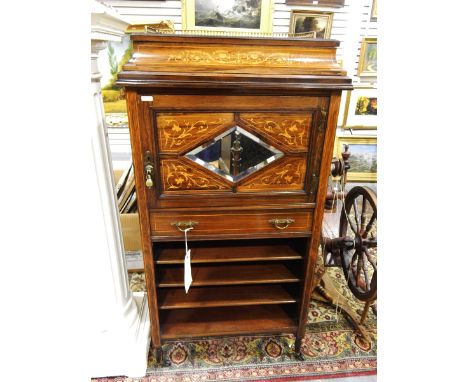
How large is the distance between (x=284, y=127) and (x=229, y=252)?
2.10 feet

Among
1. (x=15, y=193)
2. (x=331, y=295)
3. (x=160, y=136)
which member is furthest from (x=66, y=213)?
(x=331, y=295)

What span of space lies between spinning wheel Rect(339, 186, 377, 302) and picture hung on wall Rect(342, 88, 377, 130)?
48.8 inches

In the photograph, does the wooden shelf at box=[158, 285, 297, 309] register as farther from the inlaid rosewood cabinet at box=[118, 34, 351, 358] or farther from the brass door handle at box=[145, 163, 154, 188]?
the brass door handle at box=[145, 163, 154, 188]

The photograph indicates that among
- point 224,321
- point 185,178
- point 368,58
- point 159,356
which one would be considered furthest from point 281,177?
point 368,58

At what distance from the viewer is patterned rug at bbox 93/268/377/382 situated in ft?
4.61

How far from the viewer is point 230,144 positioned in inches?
41.1

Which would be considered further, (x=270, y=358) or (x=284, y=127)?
(x=270, y=358)

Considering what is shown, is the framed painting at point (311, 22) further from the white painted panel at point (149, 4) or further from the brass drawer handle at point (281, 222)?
the brass drawer handle at point (281, 222)

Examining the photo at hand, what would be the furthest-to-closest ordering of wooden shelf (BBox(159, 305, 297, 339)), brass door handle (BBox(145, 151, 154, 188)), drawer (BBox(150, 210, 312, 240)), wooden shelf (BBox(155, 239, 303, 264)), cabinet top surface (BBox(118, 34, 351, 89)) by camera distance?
wooden shelf (BBox(159, 305, 297, 339)) → wooden shelf (BBox(155, 239, 303, 264)) → drawer (BBox(150, 210, 312, 240)) → brass door handle (BBox(145, 151, 154, 188)) → cabinet top surface (BBox(118, 34, 351, 89))

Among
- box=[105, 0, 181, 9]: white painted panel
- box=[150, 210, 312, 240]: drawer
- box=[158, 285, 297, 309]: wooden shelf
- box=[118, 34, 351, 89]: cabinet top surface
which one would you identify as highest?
box=[105, 0, 181, 9]: white painted panel

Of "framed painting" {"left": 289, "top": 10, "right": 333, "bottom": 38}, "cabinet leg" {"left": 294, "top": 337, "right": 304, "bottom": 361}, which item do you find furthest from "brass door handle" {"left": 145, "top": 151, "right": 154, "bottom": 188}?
"framed painting" {"left": 289, "top": 10, "right": 333, "bottom": 38}

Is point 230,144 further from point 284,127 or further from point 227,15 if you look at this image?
point 227,15

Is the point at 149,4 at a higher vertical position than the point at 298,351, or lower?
higher

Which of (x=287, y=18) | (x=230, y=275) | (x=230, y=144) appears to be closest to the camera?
(x=230, y=144)
